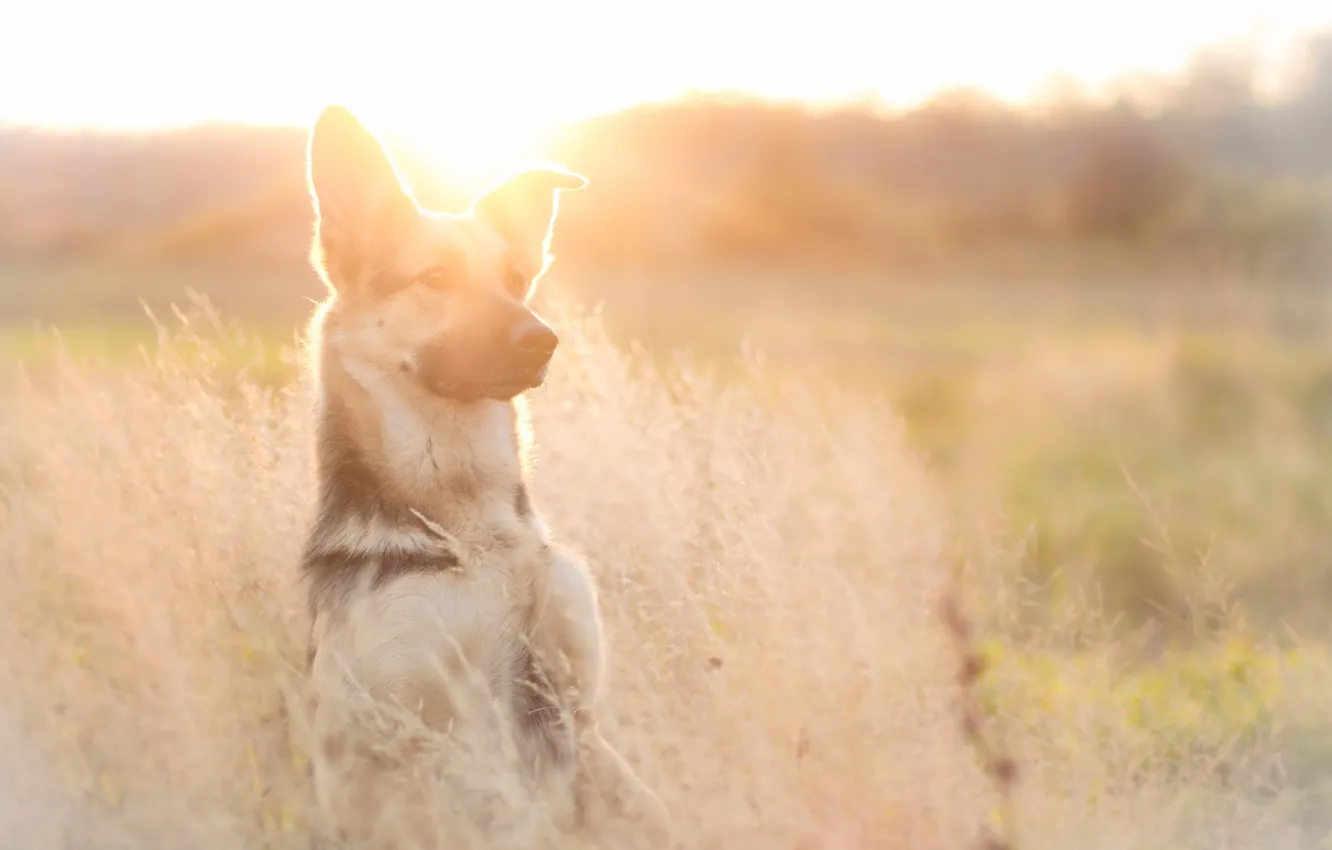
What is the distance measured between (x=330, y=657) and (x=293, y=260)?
2677cm

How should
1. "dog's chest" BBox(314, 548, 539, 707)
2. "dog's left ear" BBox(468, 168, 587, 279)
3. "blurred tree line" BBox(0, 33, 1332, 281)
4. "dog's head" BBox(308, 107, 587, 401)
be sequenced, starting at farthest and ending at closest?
"blurred tree line" BBox(0, 33, 1332, 281) < "dog's left ear" BBox(468, 168, 587, 279) < "dog's head" BBox(308, 107, 587, 401) < "dog's chest" BBox(314, 548, 539, 707)

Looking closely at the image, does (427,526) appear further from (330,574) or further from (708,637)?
(708,637)

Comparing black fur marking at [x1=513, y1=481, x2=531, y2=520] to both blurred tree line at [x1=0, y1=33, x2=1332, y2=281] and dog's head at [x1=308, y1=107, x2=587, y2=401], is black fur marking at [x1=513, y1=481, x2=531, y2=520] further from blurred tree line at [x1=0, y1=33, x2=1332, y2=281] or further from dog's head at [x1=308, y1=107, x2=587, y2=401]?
blurred tree line at [x1=0, y1=33, x2=1332, y2=281]

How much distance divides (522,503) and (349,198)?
1106mm

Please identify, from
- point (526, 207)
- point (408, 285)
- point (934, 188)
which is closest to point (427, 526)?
point (408, 285)

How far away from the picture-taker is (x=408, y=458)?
3.75m

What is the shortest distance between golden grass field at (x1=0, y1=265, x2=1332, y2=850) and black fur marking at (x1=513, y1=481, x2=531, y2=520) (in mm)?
494

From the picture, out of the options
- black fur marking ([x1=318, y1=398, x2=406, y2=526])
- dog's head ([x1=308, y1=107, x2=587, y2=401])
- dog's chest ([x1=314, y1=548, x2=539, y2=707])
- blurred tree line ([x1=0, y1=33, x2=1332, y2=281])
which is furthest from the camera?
blurred tree line ([x1=0, y1=33, x2=1332, y2=281])

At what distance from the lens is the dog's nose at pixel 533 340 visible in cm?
371

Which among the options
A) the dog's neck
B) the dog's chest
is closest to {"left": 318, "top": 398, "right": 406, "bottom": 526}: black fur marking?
the dog's neck

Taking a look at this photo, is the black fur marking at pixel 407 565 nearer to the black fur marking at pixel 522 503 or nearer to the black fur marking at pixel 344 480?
the black fur marking at pixel 344 480

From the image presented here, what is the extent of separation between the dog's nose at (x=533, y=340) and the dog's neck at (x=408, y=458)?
31 centimetres

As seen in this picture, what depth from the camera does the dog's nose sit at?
371 cm

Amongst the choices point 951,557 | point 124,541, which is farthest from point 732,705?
point 124,541
